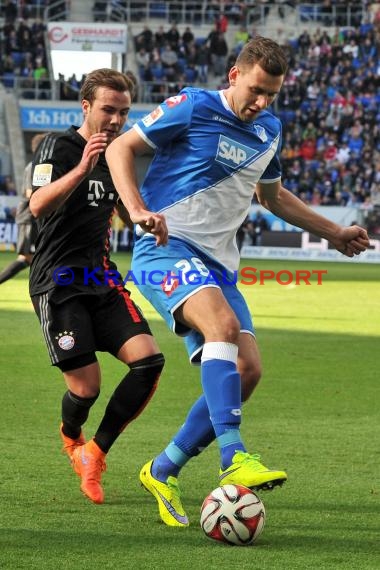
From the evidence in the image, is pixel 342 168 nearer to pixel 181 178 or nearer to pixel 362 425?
pixel 362 425

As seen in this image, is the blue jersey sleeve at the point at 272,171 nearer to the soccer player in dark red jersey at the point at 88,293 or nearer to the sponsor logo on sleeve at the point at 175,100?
the sponsor logo on sleeve at the point at 175,100

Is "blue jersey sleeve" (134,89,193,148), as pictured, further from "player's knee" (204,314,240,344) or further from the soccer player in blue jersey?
"player's knee" (204,314,240,344)

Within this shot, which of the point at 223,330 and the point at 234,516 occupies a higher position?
the point at 223,330

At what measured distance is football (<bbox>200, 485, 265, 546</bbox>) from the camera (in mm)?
4859

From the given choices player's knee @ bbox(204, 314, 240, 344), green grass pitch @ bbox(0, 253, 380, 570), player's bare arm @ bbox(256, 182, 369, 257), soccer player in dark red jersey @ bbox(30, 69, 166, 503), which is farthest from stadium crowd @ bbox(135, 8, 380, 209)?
player's knee @ bbox(204, 314, 240, 344)

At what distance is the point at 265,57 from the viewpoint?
17.5 feet

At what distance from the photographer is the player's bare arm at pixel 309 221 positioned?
6227 mm

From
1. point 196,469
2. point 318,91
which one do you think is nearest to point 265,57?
point 196,469

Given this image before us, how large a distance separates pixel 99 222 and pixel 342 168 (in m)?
33.4

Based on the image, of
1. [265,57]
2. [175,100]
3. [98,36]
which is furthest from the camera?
[98,36]

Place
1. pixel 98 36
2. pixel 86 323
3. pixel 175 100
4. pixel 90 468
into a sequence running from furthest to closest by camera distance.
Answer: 1. pixel 98 36
2. pixel 86 323
3. pixel 90 468
4. pixel 175 100

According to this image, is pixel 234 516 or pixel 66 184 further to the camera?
pixel 66 184

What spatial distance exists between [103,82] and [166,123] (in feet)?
2.44

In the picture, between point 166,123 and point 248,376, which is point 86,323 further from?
point 166,123
